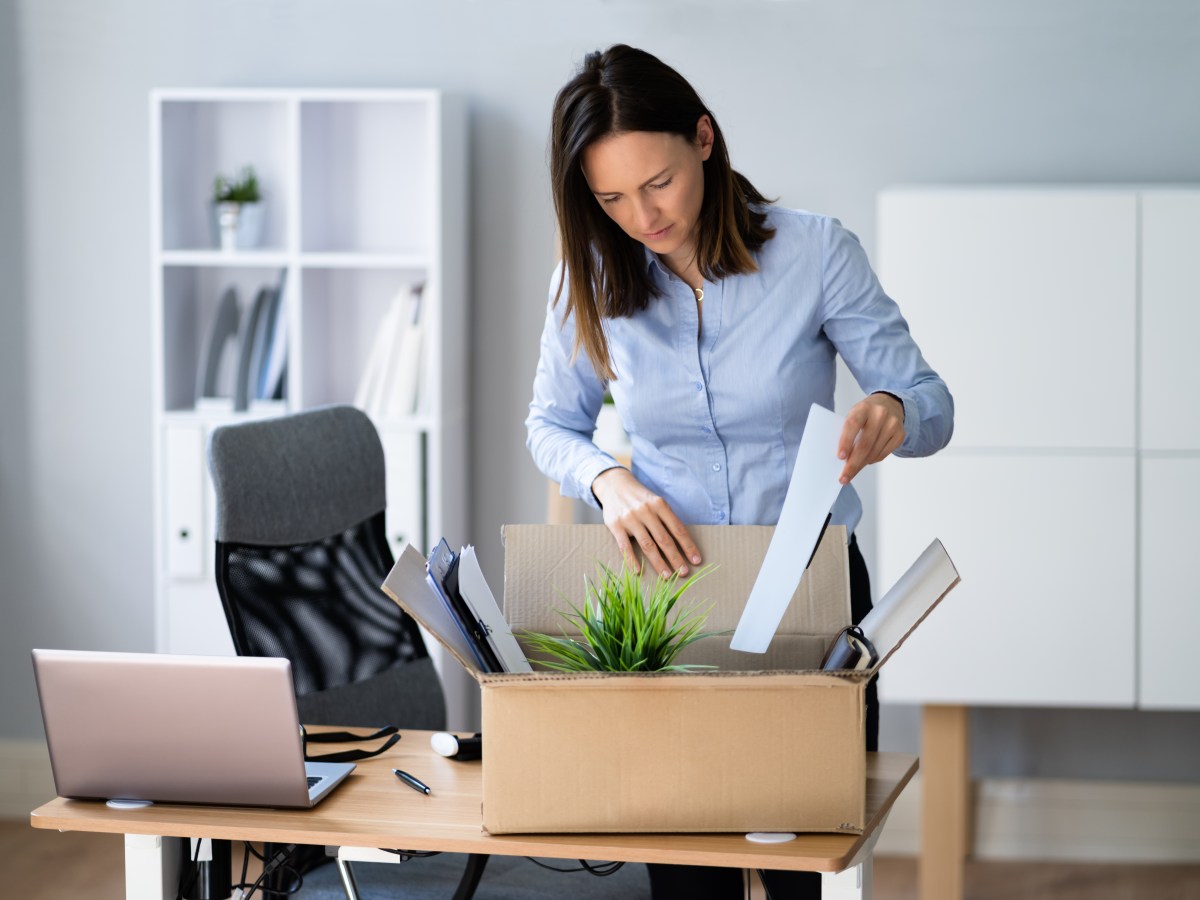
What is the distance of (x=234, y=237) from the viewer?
3410 mm

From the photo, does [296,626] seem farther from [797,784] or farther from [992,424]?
[992,424]

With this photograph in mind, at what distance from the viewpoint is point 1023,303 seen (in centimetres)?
295

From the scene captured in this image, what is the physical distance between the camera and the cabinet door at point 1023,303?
294cm

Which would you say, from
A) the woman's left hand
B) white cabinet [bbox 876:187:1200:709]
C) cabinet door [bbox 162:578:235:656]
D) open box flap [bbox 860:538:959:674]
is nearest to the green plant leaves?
cabinet door [bbox 162:578:235:656]

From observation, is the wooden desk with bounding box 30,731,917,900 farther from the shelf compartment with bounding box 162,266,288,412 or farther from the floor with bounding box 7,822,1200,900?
the shelf compartment with bounding box 162,266,288,412

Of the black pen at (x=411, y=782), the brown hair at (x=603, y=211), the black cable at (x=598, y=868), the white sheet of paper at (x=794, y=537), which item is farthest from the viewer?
the black cable at (x=598, y=868)

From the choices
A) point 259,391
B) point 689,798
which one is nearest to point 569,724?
point 689,798

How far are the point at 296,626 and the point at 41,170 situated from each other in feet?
7.10

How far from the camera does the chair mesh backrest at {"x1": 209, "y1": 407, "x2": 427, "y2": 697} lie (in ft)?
6.50

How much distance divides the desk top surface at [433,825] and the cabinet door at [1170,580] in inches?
62.3

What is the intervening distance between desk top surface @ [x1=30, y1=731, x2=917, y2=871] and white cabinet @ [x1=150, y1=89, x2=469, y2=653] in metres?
1.79

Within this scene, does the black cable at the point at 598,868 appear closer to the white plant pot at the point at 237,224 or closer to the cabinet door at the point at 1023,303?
the cabinet door at the point at 1023,303

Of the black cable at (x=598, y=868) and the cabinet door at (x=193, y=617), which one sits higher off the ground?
the cabinet door at (x=193, y=617)

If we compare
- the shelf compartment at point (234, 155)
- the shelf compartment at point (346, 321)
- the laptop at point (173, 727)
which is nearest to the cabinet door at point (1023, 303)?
the shelf compartment at point (346, 321)
